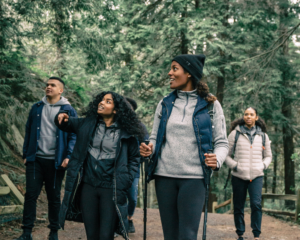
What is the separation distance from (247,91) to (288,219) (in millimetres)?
4803

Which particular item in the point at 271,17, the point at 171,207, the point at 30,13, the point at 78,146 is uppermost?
the point at 271,17

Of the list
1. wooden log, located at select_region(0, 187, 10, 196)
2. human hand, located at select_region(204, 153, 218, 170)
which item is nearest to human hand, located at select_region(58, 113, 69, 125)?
human hand, located at select_region(204, 153, 218, 170)

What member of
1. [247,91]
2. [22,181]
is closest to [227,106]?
[247,91]

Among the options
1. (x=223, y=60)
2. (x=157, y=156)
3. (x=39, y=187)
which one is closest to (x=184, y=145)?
(x=157, y=156)

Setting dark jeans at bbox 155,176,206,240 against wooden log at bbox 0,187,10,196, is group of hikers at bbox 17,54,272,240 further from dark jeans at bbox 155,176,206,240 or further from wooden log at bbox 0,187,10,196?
wooden log at bbox 0,187,10,196

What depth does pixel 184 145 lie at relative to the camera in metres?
3.39

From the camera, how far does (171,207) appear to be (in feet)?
11.1

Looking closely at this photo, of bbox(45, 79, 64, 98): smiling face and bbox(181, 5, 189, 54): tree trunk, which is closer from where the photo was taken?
bbox(45, 79, 64, 98): smiling face

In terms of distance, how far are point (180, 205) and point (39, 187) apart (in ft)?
9.51

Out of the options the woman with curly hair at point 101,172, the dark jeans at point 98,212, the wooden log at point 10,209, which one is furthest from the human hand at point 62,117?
the wooden log at point 10,209

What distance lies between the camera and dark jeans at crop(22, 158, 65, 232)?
5.18 metres

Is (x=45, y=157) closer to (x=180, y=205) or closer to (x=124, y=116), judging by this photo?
(x=124, y=116)

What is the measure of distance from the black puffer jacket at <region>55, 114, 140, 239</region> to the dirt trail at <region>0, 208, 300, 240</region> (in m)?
2.85

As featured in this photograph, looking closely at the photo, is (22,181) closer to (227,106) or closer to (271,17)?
(227,106)
